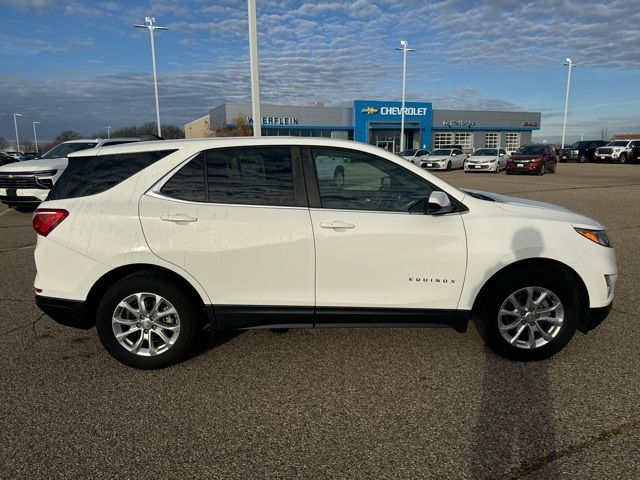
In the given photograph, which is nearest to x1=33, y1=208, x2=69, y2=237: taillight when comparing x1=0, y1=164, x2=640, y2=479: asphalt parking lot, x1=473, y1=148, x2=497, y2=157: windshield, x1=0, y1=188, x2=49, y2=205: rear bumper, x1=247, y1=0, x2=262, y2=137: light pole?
x1=0, y1=164, x2=640, y2=479: asphalt parking lot

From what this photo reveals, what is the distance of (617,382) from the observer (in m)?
3.38

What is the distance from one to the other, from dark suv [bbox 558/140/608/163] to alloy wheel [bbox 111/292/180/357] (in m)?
46.3

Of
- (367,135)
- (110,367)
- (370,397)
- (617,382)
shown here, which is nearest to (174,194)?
(110,367)

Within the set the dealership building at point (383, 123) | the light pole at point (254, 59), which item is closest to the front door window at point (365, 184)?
the light pole at point (254, 59)

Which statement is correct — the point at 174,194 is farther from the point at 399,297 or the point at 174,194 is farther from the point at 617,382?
the point at 617,382

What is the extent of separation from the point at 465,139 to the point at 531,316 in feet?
244

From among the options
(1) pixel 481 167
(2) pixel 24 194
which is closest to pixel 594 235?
(2) pixel 24 194

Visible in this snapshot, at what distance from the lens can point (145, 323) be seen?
3.57 m

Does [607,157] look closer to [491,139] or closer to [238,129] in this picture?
[491,139]

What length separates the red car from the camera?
25.5m

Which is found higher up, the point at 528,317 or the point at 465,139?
the point at 465,139

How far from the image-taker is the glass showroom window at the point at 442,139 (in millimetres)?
70688

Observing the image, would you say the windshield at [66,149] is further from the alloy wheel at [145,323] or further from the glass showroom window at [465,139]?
the glass showroom window at [465,139]

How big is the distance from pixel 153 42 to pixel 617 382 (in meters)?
33.5
